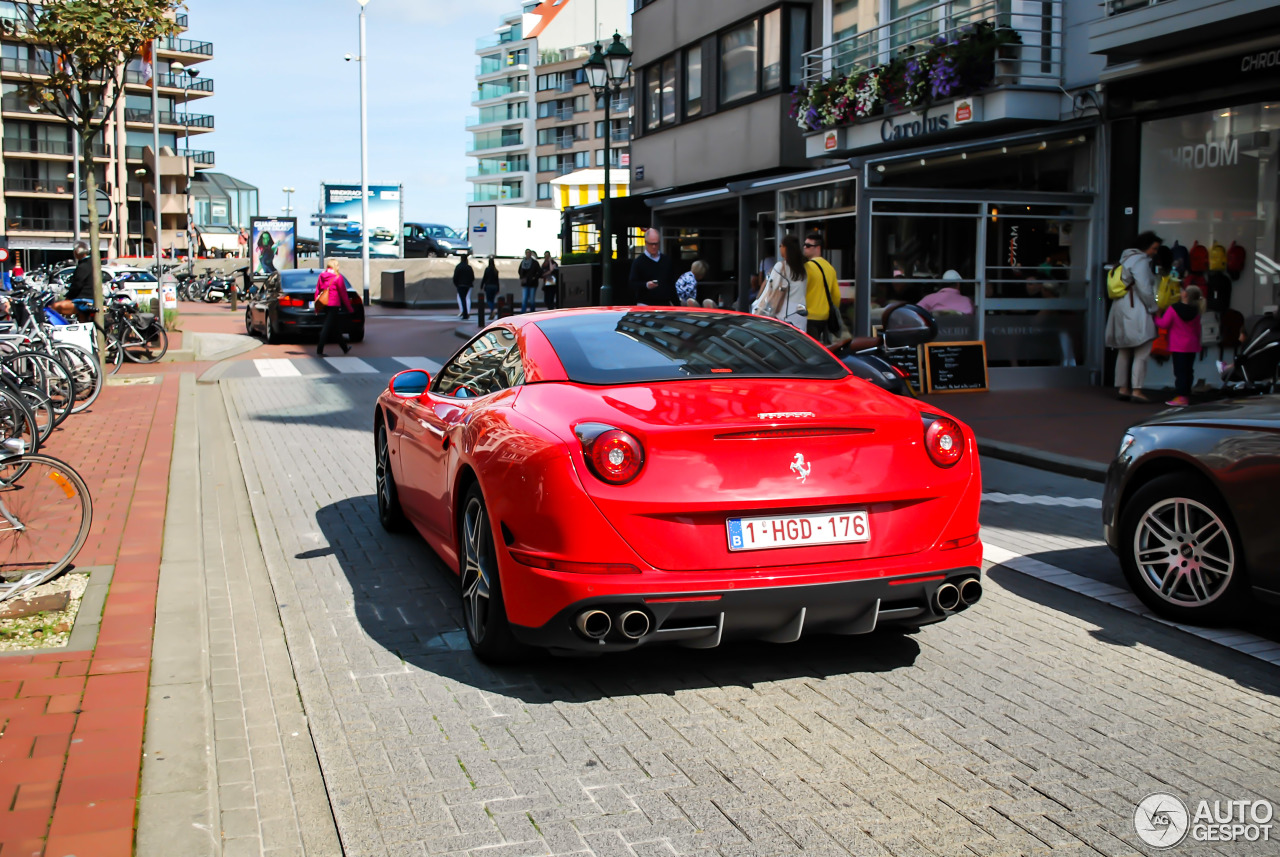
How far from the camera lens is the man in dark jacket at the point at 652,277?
18891 mm

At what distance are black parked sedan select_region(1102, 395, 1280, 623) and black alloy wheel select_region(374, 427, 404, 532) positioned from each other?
3.99 meters

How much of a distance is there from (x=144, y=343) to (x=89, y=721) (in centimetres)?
1784

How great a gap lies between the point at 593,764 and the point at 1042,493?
21.1 feet

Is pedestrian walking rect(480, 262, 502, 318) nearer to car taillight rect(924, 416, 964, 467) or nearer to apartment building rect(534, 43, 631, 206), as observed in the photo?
car taillight rect(924, 416, 964, 467)

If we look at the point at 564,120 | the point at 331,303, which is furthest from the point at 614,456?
the point at 564,120

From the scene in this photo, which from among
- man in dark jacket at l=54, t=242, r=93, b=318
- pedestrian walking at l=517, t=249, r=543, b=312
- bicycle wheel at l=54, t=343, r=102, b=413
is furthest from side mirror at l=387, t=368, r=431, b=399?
pedestrian walking at l=517, t=249, r=543, b=312

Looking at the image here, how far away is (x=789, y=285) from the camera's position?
44.3 feet

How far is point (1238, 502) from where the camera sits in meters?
5.12

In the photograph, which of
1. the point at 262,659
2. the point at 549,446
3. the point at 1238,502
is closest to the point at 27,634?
the point at 262,659

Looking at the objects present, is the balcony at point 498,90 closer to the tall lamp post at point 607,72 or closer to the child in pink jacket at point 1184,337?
the tall lamp post at point 607,72

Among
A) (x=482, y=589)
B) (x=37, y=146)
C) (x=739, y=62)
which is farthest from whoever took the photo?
(x=37, y=146)

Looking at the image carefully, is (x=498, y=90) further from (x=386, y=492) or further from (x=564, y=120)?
(x=386, y=492)

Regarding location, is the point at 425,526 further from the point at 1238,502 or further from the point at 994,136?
the point at 994,136

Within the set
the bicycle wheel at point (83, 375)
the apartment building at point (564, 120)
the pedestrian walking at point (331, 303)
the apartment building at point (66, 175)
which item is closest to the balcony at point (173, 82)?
the apartment building at point (66, 175)
